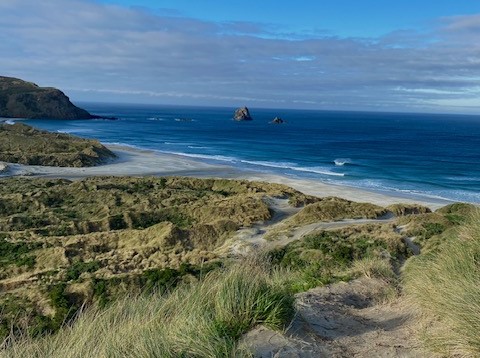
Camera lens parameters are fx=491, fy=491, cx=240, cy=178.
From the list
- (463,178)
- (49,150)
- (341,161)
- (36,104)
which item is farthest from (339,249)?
(36,104)

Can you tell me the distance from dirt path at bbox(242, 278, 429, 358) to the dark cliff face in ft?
493

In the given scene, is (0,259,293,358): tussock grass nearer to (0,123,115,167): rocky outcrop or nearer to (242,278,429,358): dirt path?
(242,278,429,358): dirt path

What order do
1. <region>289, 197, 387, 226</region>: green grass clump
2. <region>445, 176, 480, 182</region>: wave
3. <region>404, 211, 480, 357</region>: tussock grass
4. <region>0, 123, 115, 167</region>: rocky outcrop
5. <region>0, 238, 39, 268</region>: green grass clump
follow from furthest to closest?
<region>0, 123, 115, 167</region>: rocky outcrop → <region>445, 176, 480, 182</region>: wave → <region>289, 197, 387, 226</region>: green grass clump → <region>0, 238, 39, 268</region>: green grass clump → <region>404, 211, 480, 357</region>: tussock grass

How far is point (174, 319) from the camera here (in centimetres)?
496

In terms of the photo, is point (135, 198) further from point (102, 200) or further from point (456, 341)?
point (456, 341)

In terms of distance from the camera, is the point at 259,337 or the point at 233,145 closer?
the point at 259,337

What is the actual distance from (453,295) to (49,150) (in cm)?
6486

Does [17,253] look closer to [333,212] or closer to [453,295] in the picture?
[333,212]

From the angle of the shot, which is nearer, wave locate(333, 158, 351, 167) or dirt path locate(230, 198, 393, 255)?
dirt path locate(230, 198, 393, 255)

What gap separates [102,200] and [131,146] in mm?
49479

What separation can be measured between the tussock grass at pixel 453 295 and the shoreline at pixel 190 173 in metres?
33.2

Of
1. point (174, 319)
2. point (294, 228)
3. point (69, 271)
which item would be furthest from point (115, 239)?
point (174, 319)

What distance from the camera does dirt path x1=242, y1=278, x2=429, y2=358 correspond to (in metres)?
4.73

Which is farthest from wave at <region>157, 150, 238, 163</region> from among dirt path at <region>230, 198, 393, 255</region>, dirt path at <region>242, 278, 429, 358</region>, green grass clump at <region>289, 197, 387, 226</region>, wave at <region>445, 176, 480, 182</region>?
dirt path at <region>242, 278, 429, 358</region>
